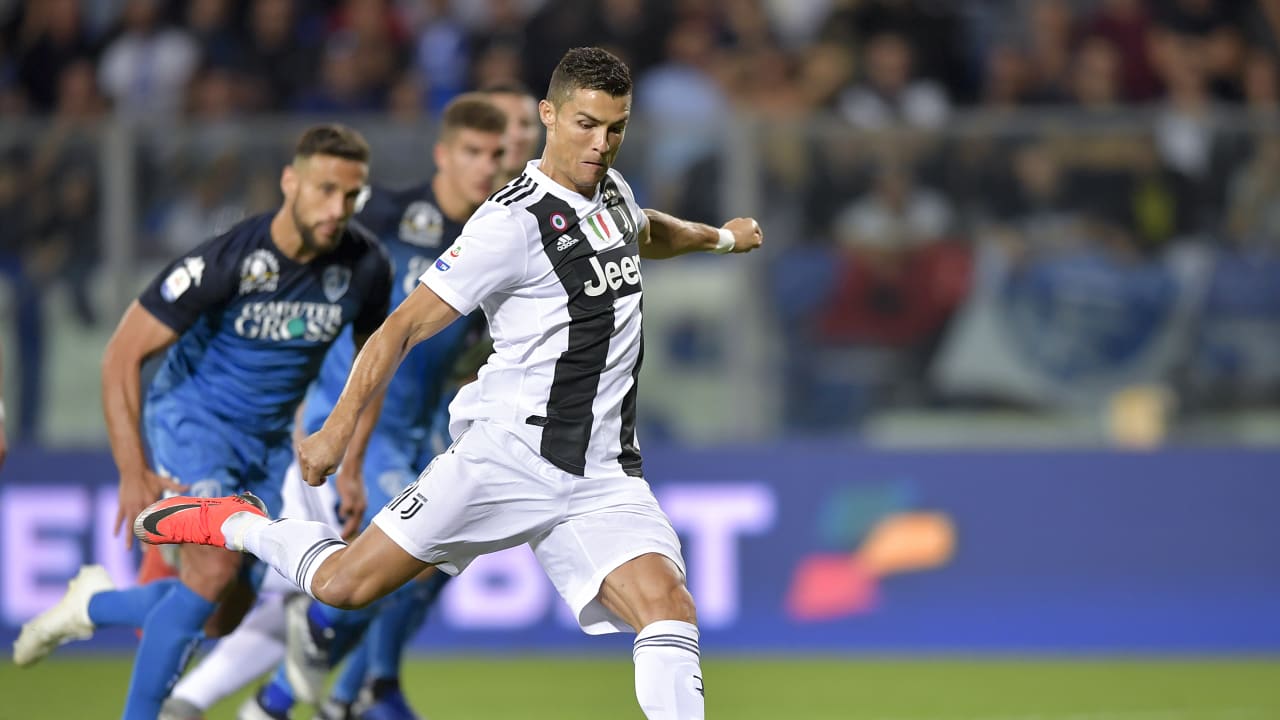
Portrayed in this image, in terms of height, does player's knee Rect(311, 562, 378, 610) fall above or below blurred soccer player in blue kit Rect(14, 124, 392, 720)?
below

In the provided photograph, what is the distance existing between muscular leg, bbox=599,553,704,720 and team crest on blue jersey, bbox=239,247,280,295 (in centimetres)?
179

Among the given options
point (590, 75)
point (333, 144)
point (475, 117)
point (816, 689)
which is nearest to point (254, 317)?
point (333, 144)

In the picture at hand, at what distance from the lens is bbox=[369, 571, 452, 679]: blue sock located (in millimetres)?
7289

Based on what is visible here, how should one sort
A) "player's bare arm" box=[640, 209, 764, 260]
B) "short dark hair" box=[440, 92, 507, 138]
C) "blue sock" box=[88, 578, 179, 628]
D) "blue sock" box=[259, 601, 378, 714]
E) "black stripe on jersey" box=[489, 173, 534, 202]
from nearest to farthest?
"black stripe on jersey" box=[489, 173, 534, 202] < "player's bare arm" box=[640, 209, 764, 260] < "blue sock" box=[88, 578, 179, 628] < "blue sock" box=[259, 601, 378, 714] < "short dark hair" box=[440, 92, 507, 138]

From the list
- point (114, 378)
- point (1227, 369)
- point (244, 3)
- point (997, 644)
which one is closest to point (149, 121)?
point (244, 3)

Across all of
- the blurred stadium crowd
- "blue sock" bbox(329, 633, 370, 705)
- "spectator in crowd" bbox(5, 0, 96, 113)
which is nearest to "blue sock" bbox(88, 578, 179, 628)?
"blue sock" bbox(329, 633, 370, 705)

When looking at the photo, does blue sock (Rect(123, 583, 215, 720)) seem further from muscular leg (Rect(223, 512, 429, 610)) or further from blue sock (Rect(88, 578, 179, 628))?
muscular leg (Rect(223, 512, 429, 610))

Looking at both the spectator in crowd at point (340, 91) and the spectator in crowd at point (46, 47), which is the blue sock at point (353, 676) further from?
the spectator in crowd at point (46, 47)

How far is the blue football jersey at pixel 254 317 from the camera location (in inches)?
241

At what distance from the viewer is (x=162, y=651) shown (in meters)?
6.00

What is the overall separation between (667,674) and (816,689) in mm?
4087

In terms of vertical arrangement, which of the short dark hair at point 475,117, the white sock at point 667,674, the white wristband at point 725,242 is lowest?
the white sock at point 667,674

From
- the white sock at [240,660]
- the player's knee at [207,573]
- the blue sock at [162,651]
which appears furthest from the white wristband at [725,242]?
the white sock at [240,660]

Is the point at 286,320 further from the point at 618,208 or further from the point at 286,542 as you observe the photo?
the point at 618,208
